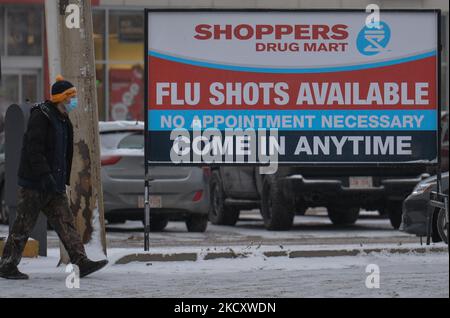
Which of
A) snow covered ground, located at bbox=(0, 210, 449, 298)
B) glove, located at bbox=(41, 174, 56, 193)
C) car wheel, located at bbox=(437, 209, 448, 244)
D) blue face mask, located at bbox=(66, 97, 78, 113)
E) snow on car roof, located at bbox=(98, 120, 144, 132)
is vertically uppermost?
blue face mask, located at bbox=(66, 97, 78, 113)

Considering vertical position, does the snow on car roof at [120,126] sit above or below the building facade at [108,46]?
below

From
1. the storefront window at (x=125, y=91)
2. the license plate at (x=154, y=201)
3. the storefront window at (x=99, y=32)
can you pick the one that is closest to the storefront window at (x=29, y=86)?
the storefront window at (x=99, y=32)

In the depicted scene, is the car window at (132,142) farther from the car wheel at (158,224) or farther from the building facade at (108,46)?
the building facade at (108,46)

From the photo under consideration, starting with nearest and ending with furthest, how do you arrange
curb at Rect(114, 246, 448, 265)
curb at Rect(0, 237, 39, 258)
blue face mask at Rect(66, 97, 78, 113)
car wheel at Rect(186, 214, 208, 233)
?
1. blue face mask at Rect(66, 97, 78, 113)
2. curb at Rect(114, 246, 448, 265)
3. curb at Rect(0, 237, 39, 258)
4. car wheel at Rect(186, 214, 208, 233)

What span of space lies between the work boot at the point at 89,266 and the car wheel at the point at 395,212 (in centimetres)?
770

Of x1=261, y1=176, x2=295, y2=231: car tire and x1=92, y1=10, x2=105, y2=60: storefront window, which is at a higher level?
x1=92, y1=10, x2=105, y2=60: storefront window

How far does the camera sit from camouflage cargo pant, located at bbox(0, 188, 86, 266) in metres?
11.5

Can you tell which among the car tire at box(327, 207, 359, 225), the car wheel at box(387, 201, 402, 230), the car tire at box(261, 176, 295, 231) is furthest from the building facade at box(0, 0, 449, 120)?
the car wheel at box(387, 201, 402, 230)

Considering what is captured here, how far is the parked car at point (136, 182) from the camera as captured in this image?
693 inches

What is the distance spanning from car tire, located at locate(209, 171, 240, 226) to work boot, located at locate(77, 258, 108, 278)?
28.4 ft

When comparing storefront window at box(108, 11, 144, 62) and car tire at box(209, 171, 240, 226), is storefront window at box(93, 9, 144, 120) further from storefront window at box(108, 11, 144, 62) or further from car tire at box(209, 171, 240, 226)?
car tire at box(209, 171, 240, 226)

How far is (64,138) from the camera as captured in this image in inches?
458
